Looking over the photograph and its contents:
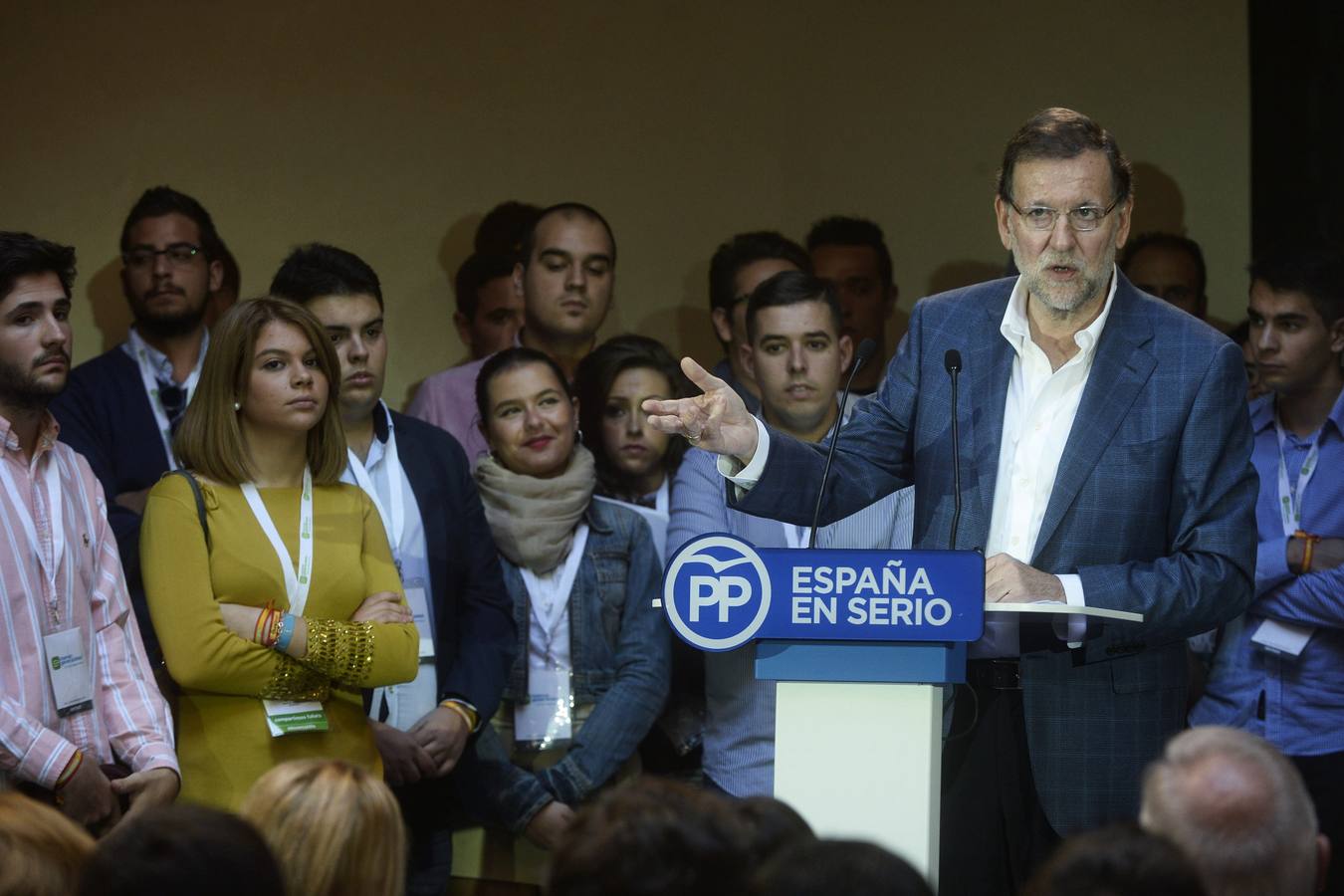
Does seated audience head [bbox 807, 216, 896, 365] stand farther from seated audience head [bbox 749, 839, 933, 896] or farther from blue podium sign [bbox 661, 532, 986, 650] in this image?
seated audience head [bbox 749, 839, 933, 896]

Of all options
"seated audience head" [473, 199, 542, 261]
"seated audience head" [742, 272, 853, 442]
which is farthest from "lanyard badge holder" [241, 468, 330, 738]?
"seated audience head" [473, 199, 542, 261]

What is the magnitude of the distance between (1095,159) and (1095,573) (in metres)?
0.77

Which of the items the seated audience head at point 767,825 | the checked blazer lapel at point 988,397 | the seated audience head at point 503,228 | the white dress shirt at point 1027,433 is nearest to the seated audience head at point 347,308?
the seated audience head at point 503,228

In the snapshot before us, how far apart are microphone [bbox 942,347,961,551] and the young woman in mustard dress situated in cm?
133

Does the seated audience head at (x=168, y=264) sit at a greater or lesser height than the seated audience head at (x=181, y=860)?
greater

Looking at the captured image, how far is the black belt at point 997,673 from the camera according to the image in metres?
2.81

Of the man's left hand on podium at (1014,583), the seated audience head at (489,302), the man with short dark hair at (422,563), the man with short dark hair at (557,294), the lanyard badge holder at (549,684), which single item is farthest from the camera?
the seated audience head at (489,302)

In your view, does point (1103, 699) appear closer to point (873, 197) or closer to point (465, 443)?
point (465, 443)

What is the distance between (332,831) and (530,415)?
251cm

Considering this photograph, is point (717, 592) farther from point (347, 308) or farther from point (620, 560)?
point (347, 308)

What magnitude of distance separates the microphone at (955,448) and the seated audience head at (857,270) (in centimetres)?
265

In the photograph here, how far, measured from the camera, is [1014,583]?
2.57 m

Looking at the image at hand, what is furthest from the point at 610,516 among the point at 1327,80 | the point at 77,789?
the point at 1327,80

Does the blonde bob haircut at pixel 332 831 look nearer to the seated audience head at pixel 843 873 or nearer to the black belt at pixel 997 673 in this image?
the seated audience head at pixel 843 873
